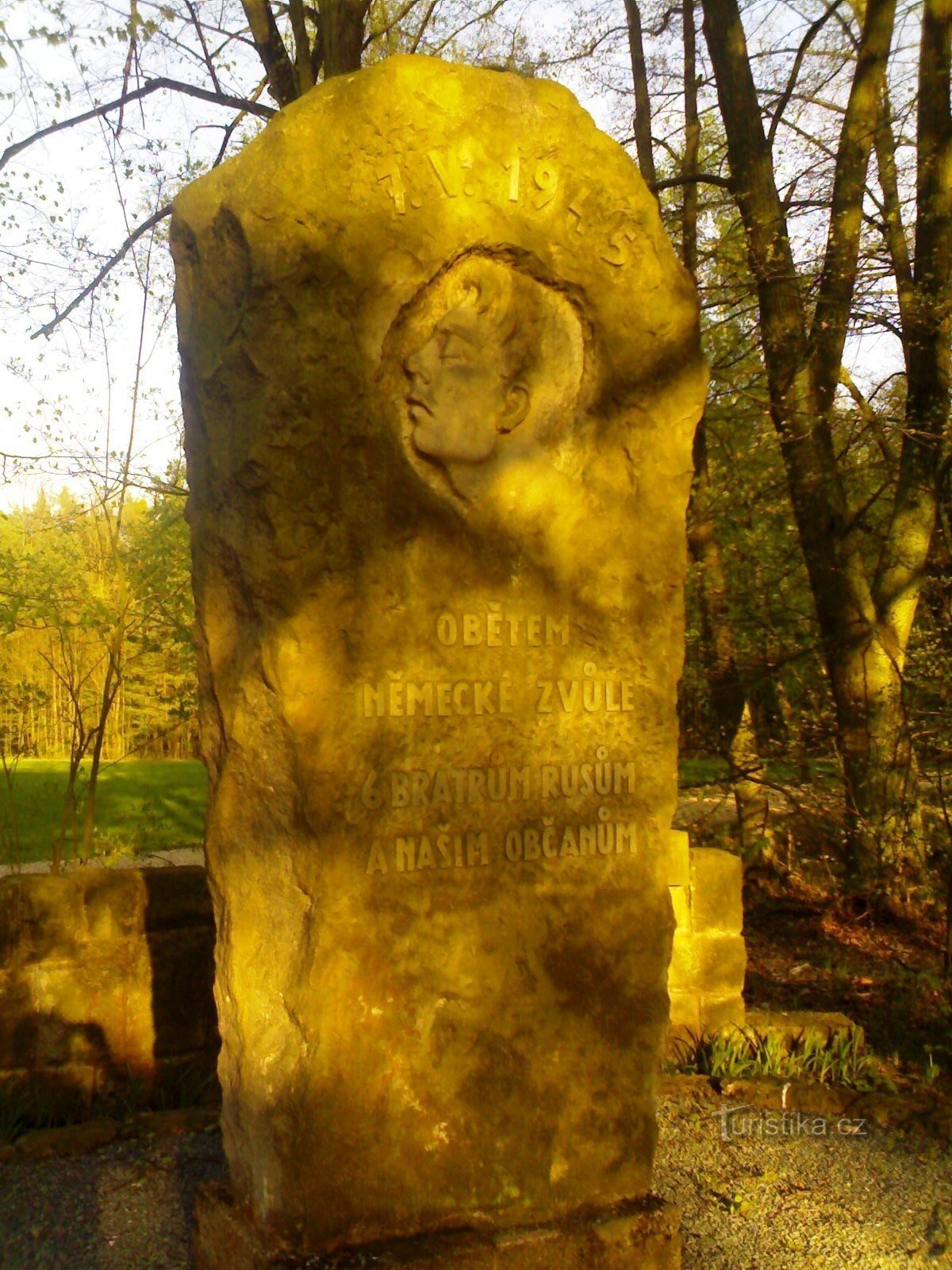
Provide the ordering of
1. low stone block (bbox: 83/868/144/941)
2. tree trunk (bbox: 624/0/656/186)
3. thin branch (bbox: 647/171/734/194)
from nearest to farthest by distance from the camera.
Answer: low stone block (bbox: 83/868/144/941)
thin branch (bbox: 647/171/734/194)
tree trunk (bbox: 624/0/656/186)

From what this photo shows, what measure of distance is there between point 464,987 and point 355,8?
772 cm

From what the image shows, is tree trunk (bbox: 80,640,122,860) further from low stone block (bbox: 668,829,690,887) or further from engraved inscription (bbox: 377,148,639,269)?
engraved inscription (bbox: 377,148,639,269)

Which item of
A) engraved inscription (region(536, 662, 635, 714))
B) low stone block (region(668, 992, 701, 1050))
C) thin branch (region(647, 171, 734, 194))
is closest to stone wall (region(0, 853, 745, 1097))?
low stone block (region(668, 992, 701, 1050))

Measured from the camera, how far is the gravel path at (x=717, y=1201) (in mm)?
3340

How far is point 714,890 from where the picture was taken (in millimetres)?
4945

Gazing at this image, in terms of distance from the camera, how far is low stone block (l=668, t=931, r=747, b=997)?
4.90m

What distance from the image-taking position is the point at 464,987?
3039 mm

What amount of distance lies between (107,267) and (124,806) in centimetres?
533

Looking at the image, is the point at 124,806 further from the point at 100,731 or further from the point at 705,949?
the point at 705,949

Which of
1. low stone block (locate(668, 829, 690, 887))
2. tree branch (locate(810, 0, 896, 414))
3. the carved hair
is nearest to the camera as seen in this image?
the carved hair

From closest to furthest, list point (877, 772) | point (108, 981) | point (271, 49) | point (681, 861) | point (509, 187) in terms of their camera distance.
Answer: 1. point (509, 187)
2. point (108, 981)
3. point (681, 861)
4. point (877, 772)
5. point (271, 49)

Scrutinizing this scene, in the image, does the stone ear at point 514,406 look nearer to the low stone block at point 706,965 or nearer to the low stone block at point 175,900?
the low stone block at point 175,900

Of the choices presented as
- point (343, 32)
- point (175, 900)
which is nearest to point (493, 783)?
point (175, 900)

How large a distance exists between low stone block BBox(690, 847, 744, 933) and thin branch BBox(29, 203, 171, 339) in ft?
21.1
